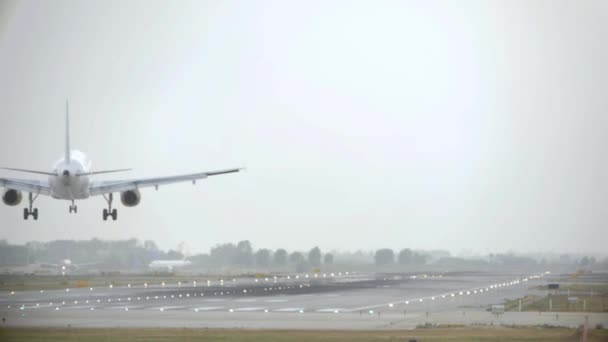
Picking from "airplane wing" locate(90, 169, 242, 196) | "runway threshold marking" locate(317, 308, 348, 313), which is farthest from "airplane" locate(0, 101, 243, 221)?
"runway threshold marking" locate(317, 308, 348, 313)

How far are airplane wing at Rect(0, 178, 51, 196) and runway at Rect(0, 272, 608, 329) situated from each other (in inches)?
317

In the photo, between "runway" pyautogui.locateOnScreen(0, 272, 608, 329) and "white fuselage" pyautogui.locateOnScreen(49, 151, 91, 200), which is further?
"white fuselage" pyautogui.locateOnScreen(49, 151, 91, 200)

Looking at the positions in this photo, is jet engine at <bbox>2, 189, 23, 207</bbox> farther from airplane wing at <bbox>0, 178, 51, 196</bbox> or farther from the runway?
the runway

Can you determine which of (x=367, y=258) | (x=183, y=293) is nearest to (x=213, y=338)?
(x=183, y=293)

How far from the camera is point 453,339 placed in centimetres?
4697

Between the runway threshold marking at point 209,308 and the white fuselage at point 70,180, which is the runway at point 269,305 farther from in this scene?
the white fuselage at point 70,180

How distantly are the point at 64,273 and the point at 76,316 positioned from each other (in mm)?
62453

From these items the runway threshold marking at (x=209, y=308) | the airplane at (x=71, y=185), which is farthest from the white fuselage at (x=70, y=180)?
the runway threshold marking at (x=209, y=308)

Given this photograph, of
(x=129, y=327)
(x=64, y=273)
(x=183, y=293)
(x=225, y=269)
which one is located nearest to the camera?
(x=129, y=327)

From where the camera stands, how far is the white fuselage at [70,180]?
68125 millimetres

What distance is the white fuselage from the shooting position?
68.1 m

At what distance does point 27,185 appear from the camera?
70.8m

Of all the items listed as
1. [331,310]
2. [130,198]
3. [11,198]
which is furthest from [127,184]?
[331,310]

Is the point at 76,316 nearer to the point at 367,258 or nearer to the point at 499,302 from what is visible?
the point at 499,302
